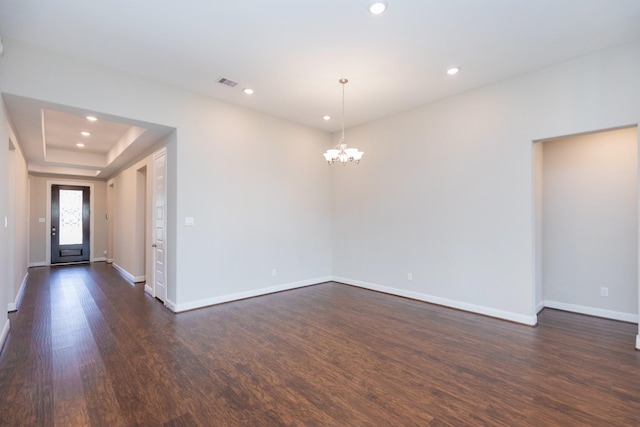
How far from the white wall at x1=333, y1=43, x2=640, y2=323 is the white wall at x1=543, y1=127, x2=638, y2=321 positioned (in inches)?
32.0

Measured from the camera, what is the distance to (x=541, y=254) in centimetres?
447

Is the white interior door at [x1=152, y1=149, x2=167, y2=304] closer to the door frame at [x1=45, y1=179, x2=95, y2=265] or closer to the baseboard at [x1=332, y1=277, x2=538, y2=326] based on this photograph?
the baseboard at [x1=332, y1=277, x2=538, y2=326]

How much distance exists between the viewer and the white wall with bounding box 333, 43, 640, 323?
11.3 feet

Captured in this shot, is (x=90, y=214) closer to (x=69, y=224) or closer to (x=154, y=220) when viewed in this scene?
(x=69, y=224)

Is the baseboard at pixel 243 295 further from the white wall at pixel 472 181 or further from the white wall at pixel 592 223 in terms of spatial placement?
the white wall at pixel 592 223

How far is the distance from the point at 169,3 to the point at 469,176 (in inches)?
159

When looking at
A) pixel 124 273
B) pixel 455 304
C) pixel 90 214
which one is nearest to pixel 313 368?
pixel 455 304

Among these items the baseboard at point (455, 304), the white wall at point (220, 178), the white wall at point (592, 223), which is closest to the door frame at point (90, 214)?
the white wall at point (220, 178)

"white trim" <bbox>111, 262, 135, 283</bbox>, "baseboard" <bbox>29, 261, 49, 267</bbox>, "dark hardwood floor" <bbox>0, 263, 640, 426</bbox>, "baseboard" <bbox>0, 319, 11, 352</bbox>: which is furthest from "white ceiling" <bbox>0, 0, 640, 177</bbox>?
"baseboard" <bbox>29, 261, 49, 267</bbox>

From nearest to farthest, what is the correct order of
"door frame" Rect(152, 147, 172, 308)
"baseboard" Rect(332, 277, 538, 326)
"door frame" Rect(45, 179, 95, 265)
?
1. "baseboard" Rect(332, 277, 538, 326)
2. "door frame" Rect(152, 147, 172, 308)
3. "door frame" Rect(45, 179, 95, 265)

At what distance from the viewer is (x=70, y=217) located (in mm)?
8938

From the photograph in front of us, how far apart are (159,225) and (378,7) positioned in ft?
14.3

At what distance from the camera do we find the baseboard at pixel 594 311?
151 inches

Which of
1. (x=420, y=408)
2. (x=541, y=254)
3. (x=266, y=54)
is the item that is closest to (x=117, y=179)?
(x=266, y=54)
